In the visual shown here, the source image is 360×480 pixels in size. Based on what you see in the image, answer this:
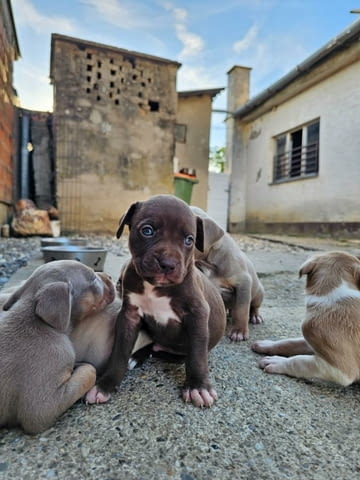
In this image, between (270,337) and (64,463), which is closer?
(64,463)

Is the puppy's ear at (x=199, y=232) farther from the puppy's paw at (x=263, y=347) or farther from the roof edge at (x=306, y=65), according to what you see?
the roof edge at (x=306, y=65)

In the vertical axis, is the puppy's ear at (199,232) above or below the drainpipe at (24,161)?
below

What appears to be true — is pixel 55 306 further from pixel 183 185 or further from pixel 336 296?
pixel 183 185

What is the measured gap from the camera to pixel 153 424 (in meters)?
1.26

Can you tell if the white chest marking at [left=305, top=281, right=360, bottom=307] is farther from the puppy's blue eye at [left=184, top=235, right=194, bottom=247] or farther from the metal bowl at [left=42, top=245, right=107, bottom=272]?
the metal bowl at [left=42, top=245, right=107, bottom=272]

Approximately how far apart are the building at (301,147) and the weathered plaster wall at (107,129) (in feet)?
12.8

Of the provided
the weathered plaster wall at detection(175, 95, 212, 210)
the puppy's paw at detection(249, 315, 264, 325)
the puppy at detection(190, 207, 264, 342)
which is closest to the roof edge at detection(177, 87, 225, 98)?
the weathered plaster wall at detection(175, 95, 212, 210)

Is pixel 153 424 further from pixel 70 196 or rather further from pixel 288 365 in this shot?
pixel 70 196

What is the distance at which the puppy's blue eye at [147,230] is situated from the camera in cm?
162

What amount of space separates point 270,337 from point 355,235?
24.3 ft

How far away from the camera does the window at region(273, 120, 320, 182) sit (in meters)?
10.6

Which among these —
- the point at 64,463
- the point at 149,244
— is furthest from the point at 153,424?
the point at 149,244

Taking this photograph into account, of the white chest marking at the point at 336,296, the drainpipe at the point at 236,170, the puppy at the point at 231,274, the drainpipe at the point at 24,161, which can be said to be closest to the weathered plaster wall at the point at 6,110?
the drainpipe at the point at 24,161

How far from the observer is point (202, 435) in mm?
1209
